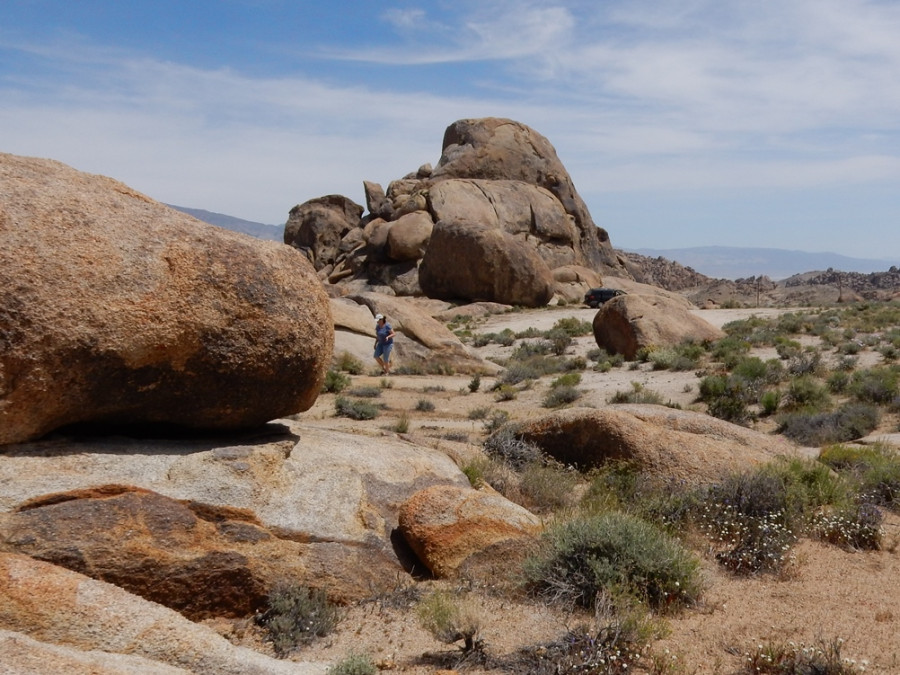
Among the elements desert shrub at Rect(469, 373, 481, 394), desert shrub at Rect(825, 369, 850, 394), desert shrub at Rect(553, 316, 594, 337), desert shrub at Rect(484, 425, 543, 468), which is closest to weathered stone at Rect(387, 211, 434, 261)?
desert shrub at Rect(553, 316, 594, 337)

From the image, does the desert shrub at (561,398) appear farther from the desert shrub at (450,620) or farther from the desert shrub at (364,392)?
the desert shrub at (450,620)

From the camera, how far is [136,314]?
504 centimetres

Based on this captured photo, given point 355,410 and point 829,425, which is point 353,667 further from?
point 829,425

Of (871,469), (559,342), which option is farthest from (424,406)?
(559,342)

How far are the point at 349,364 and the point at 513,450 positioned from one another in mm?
10758

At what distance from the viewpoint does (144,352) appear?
5.13 m

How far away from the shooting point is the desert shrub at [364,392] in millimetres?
16078

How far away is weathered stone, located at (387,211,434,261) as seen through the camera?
134 ft

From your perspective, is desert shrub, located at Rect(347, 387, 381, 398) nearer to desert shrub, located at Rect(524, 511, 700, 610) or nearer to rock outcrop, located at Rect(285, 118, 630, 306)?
desert shrub, located at Rect(524, 511, 700, 610)

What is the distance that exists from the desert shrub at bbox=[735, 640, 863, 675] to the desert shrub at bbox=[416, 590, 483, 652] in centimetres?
154

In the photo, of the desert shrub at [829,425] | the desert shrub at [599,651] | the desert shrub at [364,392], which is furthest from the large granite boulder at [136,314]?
the desert shrub at [364,392]

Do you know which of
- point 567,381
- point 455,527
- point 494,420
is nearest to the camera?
point 455,527

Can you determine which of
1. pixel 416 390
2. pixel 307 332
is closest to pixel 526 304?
pixel 416 390

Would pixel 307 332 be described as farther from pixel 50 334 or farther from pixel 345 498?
pixel 50 334
